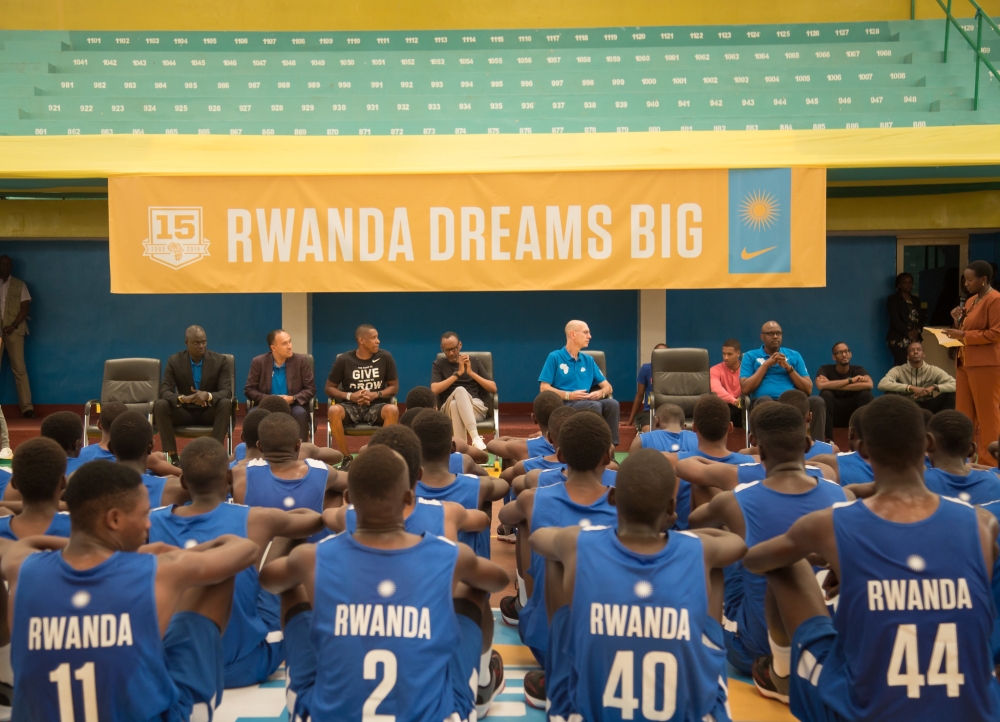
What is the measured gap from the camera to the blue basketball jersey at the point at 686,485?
365 centimetres

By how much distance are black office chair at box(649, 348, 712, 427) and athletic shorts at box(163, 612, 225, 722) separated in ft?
18.3

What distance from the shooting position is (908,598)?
6.69 feet

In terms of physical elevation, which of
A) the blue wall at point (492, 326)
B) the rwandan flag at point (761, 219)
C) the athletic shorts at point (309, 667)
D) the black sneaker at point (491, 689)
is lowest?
the black sneaker at point (491, 689)

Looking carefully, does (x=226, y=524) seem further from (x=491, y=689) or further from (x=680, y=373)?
(x=680, y=373)

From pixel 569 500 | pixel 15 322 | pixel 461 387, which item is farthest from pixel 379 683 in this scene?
pixel 15 322

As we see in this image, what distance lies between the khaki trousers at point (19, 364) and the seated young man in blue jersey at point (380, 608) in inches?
326

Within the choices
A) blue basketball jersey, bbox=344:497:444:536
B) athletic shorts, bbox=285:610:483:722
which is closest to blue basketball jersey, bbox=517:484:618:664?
blue basketball jersey, bbox=344:497:444:536

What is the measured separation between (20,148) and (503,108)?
4.54 metres

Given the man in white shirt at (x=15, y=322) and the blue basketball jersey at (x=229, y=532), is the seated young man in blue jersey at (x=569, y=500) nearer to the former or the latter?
the blue basketball jersey at (x=229, y=532)

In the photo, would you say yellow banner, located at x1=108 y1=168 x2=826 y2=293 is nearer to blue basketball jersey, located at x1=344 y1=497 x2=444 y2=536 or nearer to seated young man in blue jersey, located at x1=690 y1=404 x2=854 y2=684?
seated young man in blue jersey, located at x1=690 y1=404 x2=854 y2=684

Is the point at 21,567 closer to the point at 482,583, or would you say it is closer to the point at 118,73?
the point at 482,583

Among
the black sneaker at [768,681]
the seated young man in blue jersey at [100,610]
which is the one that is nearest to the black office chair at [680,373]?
the black sneaker at [768,681]

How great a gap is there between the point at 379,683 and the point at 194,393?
5428mm

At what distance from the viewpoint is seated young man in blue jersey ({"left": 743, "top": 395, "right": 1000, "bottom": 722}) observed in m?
2.03
